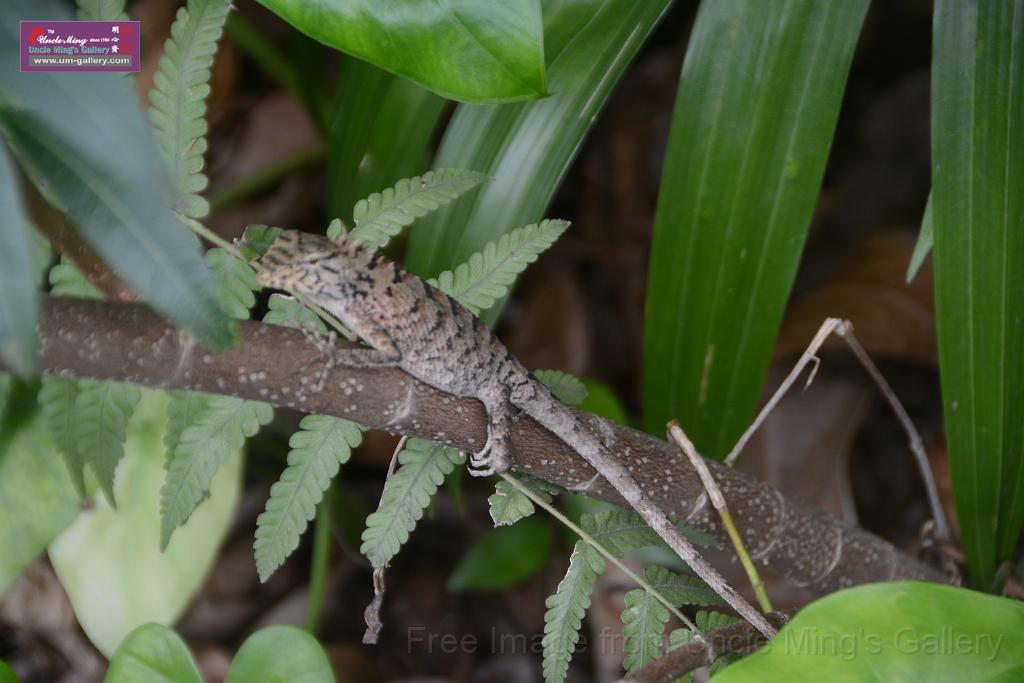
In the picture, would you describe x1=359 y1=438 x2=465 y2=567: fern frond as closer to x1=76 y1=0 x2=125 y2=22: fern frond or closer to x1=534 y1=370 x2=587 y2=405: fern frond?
x1=534 y1=370 x2=587 y2=405: fern frond

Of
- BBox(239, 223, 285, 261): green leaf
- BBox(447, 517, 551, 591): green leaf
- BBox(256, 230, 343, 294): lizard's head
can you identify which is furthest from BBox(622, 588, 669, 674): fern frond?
BBox(447, 517, 551, 591): green leaf

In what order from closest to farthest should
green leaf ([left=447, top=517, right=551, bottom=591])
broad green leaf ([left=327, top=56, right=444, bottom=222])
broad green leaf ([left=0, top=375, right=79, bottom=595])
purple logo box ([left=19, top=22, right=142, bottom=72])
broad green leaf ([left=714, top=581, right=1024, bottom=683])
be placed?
purple logo box ([left=19, top=22, right=142, bottom=72]) → broad green leaf ([left=714, top=581, right=1024, bottom=683]) → broad green leaf ([left=0, top=375, right=79, bottom=595]) → broad green leaf ([left=327, top=56, right=444, bottom=222]) → green leaf ([left=447, top=517, right=551, bottom=591])

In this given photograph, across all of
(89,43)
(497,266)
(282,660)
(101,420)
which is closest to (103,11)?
(89,43)

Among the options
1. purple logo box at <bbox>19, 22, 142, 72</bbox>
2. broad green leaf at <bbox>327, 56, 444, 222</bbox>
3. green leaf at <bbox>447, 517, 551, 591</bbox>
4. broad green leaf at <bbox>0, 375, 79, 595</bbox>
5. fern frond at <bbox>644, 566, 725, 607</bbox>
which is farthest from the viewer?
green leaf at <bbox>447, 517, 551, 591</bbox>

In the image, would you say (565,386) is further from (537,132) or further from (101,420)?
(101,420)

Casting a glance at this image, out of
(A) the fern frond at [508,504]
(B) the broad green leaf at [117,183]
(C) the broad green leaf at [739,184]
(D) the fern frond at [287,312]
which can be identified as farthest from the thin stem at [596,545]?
(B) the broad green leaf at [117,183]

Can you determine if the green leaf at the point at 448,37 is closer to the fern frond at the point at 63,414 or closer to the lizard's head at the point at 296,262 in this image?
the lizard's head at the point at 296,262
